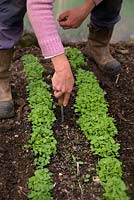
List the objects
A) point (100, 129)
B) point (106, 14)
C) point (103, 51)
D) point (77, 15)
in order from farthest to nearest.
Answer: point (103, 51) < point (106, 14) < point (100, 129) < point (77, 15)

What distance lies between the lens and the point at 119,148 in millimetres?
2387

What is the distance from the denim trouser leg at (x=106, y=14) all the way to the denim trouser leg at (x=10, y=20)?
56 cm

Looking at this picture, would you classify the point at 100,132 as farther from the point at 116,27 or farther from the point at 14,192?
the point at 116,27

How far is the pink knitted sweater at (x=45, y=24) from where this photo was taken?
192cm

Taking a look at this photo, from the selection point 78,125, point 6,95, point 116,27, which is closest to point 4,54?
point 6,95

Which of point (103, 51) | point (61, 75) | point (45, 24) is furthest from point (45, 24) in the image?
point (103, 51)

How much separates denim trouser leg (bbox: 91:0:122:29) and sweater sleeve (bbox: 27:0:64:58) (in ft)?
3.08

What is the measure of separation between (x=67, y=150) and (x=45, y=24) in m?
0.76

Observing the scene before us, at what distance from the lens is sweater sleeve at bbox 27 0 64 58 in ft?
A: 6.29

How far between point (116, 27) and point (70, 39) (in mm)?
331

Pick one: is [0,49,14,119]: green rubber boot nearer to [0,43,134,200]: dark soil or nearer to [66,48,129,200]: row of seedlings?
[0,43,134,200]: dark soil

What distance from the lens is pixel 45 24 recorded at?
193cm

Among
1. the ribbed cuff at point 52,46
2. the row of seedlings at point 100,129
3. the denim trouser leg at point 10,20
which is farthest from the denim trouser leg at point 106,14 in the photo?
the ribbed cuff at point 52,46

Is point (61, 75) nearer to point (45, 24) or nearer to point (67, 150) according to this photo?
point (45, 24)
